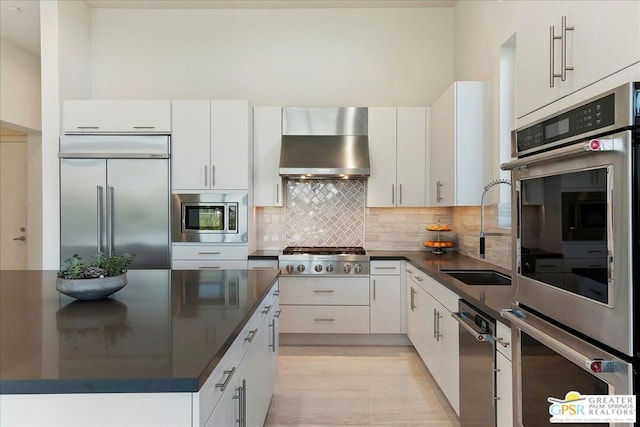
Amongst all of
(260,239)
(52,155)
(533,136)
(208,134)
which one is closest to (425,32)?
(208,134)

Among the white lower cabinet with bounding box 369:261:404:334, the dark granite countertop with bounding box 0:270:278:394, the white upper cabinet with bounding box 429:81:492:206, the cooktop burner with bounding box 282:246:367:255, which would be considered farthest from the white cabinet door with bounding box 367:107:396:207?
the dark granite countertop with bounding box 0:270:278:394

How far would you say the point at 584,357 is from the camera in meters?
1.11

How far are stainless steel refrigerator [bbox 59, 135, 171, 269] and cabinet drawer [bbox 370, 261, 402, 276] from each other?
201 cm

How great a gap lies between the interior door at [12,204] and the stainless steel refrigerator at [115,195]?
234 cm

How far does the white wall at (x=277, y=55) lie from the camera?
14.7 ft

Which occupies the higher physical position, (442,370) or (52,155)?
(52,155)

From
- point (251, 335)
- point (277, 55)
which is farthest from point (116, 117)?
point (251, 335)

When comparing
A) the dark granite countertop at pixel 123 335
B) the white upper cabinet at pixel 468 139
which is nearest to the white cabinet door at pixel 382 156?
the white upper cabinet at pixel 468 139

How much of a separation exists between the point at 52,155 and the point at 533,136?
4157mm

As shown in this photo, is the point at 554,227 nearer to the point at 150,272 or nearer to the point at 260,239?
the point at 150,272

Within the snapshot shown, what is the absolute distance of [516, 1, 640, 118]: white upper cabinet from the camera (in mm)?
1131

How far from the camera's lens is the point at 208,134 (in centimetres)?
396

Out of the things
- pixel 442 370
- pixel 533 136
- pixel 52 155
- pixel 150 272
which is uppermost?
pixel 52 155

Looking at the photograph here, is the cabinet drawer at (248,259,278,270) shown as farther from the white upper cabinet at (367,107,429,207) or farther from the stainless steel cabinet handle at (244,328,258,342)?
the stainless steel cabinet handle at (244,328,258,342)
